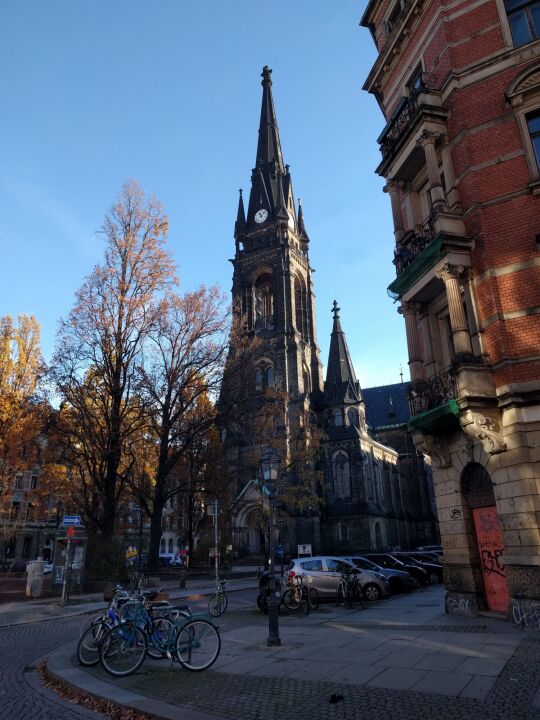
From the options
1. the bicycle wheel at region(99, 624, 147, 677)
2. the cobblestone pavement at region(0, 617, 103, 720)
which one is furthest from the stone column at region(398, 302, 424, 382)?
the cobblestone pavement at region(0, 617, 103, 720)

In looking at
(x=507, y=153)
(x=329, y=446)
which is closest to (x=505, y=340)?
(x=507, y=153)

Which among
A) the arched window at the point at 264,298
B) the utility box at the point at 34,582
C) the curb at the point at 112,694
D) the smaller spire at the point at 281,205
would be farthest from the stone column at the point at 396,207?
the smaller spire at the point at 281,205

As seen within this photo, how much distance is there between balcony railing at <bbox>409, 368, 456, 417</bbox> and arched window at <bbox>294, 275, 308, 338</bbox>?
4423 cm

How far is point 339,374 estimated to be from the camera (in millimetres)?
54906

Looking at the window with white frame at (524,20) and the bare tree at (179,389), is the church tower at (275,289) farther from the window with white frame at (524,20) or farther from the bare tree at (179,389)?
the window with white frame at (524,20)

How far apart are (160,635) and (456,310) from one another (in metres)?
8.54

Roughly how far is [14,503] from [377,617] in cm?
4570

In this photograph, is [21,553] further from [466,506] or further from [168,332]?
[466,506]

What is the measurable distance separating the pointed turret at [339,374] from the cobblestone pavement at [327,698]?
45866 millimetres

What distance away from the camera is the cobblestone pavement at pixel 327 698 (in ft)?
17.7

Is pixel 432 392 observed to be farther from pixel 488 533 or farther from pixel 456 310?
pixel 488 533

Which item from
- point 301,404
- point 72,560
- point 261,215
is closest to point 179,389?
point 72,560

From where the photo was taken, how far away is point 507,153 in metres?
11.6

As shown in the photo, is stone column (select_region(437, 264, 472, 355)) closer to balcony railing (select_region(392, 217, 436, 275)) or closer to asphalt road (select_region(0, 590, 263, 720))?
balcony railing (select_region(392, 217, 436, 275))
